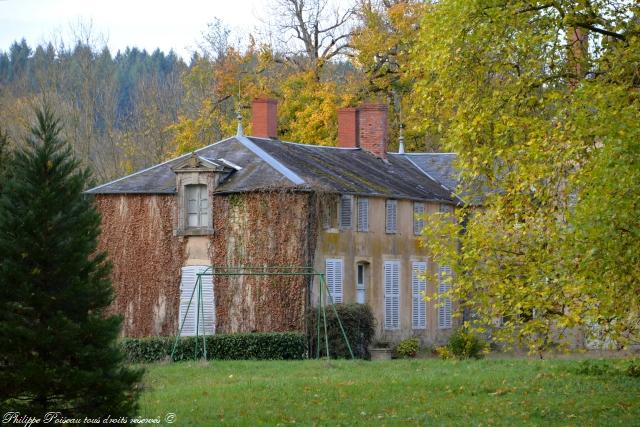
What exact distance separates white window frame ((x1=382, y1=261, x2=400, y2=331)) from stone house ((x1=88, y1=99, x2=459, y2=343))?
0.05 metres

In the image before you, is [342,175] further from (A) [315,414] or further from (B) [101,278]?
(B) [101,278]

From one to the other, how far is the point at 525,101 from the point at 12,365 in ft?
31.3

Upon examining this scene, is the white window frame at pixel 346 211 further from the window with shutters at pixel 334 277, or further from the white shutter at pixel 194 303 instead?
the white shutter at pixel 194 303

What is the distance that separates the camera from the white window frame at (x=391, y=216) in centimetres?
3809

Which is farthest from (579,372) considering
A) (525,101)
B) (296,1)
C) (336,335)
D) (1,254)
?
(296,1)

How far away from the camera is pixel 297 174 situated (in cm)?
3522

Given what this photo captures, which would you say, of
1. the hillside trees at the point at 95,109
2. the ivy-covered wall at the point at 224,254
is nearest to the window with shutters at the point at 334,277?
the ivy-covered wall at the point at 224,254

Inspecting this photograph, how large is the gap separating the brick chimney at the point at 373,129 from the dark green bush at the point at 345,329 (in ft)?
33.5

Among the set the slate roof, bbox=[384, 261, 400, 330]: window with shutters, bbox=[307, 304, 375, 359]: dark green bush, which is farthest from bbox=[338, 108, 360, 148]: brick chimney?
bbox=[307, 304, 375, 359]: dark green bush

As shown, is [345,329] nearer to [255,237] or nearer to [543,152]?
[255,237]

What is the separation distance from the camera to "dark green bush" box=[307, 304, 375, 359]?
32938 millimetres

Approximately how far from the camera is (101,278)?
44.4 ft

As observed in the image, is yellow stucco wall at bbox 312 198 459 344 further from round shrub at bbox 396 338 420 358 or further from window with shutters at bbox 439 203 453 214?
round shrub at bbox 396 338 420 358

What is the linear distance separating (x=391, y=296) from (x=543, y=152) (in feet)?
69.3
